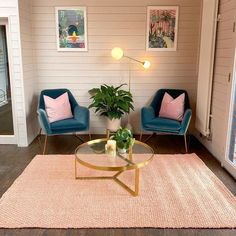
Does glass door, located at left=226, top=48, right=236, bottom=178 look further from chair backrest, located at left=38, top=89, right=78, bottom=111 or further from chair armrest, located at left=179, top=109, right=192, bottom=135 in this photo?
chair backrest, located at left=38, top=89, right=78, bottom=111

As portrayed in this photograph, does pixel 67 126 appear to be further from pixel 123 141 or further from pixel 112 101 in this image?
pixel 123 141

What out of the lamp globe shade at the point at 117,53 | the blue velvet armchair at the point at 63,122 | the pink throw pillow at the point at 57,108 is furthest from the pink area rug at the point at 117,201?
the lamp globe shade at the point at 117,53

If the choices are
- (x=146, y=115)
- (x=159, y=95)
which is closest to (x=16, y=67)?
(x=146, y=115)

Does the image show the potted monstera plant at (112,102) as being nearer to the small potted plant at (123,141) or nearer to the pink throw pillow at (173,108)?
the pink throw pillow at (173,108)

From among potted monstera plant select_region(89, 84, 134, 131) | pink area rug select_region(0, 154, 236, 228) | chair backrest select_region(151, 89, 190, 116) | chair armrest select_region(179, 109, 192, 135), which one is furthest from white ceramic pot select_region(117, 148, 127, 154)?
chair backrest select_region(151, 89, 190, 116)

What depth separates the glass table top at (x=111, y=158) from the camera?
2.41m

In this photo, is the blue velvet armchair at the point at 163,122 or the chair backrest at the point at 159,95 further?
the chair backrest at the point at 159,95

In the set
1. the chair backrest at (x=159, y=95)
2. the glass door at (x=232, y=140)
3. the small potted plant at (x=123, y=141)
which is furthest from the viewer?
the chair backrest at (x=159, y=95)

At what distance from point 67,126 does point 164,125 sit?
1367 mm

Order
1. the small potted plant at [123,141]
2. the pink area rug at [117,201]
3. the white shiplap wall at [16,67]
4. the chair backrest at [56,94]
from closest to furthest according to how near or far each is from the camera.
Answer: the pink area rug at [117,201] < the small potted plant at [123,141] < the white shiplap wall at [16,67] < the chair backrest at [56,94]

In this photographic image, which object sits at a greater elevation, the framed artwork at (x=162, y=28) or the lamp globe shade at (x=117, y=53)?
the framed artwork at (x=162, y=28)

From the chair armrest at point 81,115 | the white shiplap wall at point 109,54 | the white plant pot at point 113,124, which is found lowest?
the white plant pot at point 113,124

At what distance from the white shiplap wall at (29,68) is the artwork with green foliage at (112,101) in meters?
0.97

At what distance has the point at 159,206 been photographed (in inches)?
93.4
